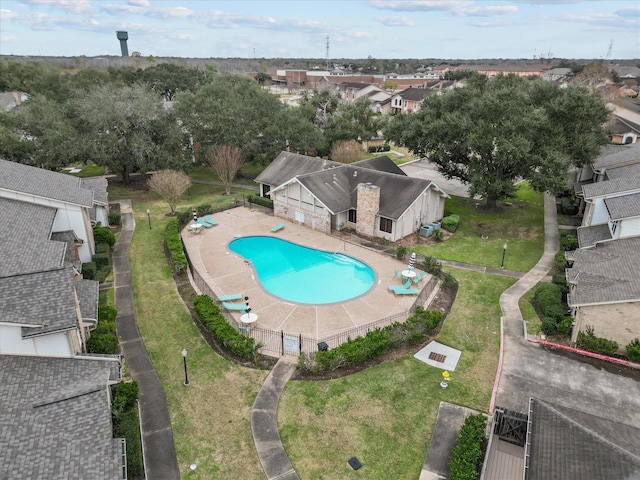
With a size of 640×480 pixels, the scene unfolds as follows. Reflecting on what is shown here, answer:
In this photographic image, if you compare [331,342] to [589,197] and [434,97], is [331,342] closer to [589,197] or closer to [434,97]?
[589,197]

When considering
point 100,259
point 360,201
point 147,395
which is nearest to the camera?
point 147,395

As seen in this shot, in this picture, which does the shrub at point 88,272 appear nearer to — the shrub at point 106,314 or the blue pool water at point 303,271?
the shrub at point 106,314

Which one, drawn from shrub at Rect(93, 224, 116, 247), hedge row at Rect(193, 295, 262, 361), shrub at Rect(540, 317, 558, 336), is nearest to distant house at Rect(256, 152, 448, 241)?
shrub at Rect(540, 317, 558, 336)

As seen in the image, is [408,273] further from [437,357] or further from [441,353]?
[437,357]

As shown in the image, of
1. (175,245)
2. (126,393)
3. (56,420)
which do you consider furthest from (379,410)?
(175,245)

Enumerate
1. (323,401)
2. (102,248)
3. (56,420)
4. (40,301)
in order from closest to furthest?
(56,420) → (40,301) → (323,401) → (102,248)

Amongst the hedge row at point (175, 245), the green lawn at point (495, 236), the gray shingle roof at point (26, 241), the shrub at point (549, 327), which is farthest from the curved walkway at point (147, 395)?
the green lawn at point (495, 236)

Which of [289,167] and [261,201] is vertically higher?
[289,167]
